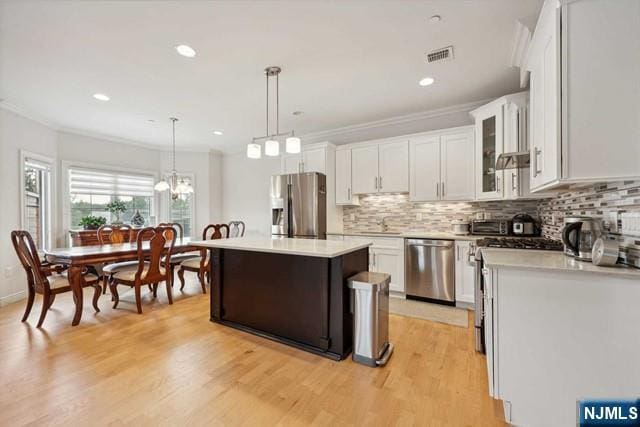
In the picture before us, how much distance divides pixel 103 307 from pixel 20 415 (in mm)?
2081

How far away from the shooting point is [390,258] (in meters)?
3.83

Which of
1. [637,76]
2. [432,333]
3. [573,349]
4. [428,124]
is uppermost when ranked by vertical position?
[428,124]

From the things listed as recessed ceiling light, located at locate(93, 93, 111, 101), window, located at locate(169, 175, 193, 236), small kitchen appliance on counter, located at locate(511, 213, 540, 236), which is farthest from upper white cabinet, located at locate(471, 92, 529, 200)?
window, located at locate(169, 175, 193, 236)

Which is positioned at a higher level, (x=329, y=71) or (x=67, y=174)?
(x=329, y=71)

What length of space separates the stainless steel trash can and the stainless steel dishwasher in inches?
59.0

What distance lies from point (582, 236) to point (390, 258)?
2.29 m

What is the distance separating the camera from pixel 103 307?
11.4 ft

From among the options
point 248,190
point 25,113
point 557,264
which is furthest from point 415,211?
point 25,113

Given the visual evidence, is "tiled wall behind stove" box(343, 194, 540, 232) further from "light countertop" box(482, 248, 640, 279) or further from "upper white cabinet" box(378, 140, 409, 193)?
"light countertop" box(482, 248, 640, 279)

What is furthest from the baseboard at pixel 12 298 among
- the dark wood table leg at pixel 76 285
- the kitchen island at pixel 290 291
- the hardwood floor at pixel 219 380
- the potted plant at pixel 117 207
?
the kitchen island at pixel 290 291

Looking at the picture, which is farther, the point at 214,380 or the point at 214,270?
the point at 214,270

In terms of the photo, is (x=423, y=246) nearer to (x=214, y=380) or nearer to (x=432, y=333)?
(x=432, y=333)

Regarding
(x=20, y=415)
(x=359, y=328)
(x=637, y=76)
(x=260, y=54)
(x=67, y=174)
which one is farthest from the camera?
(x=67, y=174)

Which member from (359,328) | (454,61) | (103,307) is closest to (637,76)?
(454,61)
